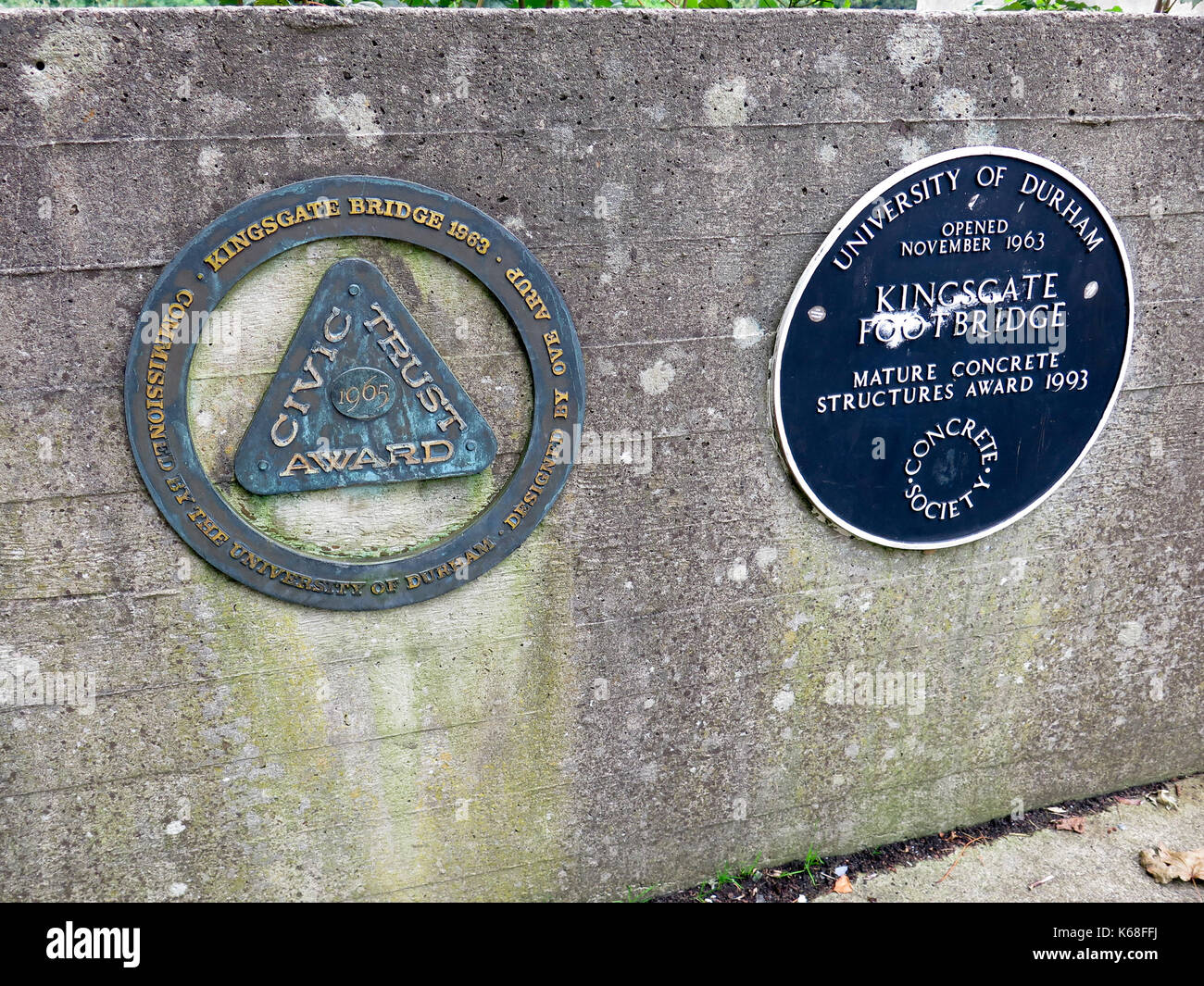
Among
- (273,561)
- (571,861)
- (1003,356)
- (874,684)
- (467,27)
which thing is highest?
(467,27)

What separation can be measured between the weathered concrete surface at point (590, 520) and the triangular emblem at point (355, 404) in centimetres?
11

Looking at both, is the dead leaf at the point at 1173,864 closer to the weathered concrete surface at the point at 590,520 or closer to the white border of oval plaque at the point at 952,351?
the weathered concrete surface at the point at 590,520

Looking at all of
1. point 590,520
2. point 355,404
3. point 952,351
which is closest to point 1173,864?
point 952,351

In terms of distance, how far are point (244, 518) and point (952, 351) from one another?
7.58ft

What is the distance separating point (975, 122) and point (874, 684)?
1.93m

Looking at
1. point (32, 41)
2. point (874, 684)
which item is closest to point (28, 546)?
point (32, 41)

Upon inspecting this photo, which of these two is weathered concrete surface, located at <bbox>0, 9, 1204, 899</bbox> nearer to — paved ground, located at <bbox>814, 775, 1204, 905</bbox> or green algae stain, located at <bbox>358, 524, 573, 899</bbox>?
green algae stain, located at <bbox>358, 524, 573, 899</bbox>

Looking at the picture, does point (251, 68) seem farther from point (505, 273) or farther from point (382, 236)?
point (505, 273)

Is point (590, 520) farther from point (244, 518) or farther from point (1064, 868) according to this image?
point (1064, 868)

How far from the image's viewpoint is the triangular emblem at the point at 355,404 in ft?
8.32

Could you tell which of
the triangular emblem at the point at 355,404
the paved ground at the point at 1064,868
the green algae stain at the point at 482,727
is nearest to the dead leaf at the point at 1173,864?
the paved ground at the point at 1064,868

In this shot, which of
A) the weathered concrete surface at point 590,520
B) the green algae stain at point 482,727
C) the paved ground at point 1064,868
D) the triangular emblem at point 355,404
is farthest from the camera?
the paved ground at point 1064,868

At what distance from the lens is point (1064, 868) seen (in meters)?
3.39

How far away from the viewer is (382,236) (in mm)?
2514
